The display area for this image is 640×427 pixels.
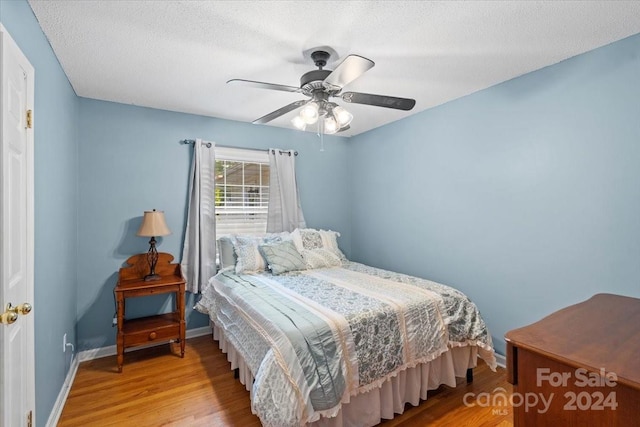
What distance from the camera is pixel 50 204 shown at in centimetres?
194

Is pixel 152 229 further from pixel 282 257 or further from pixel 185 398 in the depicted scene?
pixel 185 398

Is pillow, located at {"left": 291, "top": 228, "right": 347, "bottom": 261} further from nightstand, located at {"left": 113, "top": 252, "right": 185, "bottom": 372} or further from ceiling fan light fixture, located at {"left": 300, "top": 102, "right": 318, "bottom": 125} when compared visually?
ceiling fan light fixture, located at {"left": 300, "top": 102, "right": 318, "bottom": 125}

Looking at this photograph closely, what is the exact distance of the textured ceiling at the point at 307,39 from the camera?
1.68m

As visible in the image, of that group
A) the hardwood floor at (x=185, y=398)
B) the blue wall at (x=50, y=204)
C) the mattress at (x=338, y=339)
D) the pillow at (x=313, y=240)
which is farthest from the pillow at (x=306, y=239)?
the blue wall at (x=50, y=204)

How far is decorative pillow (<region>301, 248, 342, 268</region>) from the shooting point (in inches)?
130

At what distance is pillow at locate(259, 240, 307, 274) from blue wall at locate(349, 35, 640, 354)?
133cm

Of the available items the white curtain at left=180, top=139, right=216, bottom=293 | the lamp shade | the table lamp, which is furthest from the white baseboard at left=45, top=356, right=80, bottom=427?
the lamp shade

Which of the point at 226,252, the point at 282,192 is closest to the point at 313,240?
the point at 282,192

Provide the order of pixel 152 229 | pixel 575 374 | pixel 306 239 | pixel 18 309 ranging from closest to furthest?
pixel 575 374
pixel 18 309
pixel 152 229
pixel 306 239

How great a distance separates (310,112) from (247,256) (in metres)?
1.67

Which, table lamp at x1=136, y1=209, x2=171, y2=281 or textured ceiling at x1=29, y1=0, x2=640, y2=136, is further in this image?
table lamp at x1=136, y1=209, x2=171, y2=281

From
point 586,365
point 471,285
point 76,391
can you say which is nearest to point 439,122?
point 471,285

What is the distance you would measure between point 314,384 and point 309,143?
320 cm

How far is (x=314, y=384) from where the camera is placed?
1.62m
